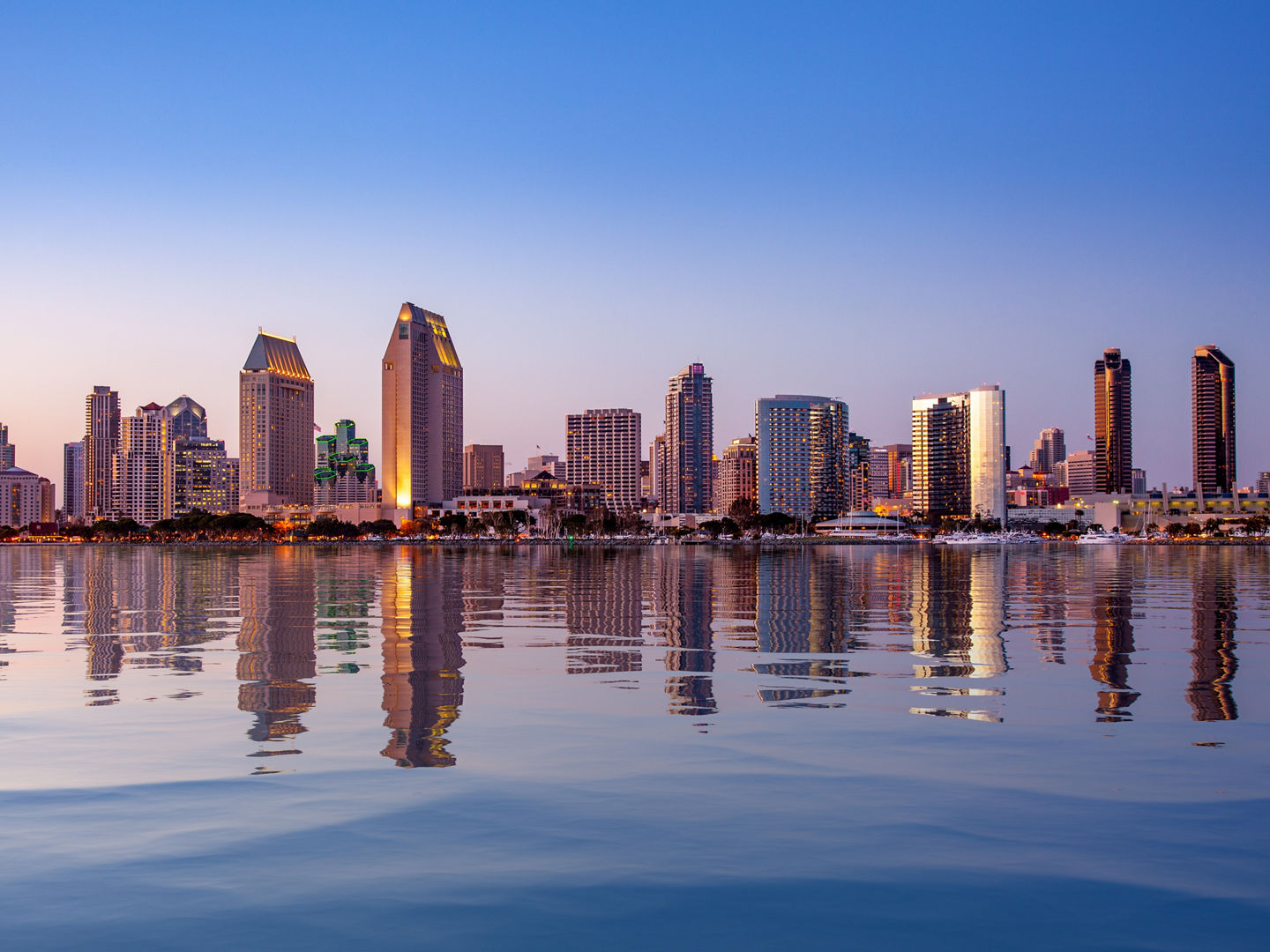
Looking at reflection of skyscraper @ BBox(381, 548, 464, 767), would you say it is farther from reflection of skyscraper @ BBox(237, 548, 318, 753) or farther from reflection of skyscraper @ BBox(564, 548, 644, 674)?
reflection of skyscraper @ BBox(564, 548, 644, 674)

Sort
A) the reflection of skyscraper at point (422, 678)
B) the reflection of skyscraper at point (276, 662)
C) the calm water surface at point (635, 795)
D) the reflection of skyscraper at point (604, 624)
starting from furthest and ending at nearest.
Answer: the reflection of skyscraper at point (604, 624) → the reflection of skyscraper at point (276, 662) → the reflection of skyscraper at point (422, 678) → the calm water surface at point (635, 795)

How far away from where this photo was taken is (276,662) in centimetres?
2719

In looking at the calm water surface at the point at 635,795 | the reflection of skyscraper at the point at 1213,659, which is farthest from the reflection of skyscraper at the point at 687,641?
the reflection of skyscraper at the point at 1213,659

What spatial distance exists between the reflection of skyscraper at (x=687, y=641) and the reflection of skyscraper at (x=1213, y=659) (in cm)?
935

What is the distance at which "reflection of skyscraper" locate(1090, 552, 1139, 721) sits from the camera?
20531 millimetres

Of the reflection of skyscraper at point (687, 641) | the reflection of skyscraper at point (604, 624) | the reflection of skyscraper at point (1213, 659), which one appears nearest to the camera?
the reflection of skyscraper at point (1213, 659)

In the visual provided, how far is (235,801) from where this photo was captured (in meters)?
13.1

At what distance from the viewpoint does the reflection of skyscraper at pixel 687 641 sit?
21156 millimetres

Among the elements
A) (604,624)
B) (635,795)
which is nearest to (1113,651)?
(604,624)

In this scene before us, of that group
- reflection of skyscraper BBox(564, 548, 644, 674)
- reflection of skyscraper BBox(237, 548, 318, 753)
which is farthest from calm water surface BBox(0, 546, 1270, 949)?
reflection of skyscraper BBox(564, 548, 644, 674)

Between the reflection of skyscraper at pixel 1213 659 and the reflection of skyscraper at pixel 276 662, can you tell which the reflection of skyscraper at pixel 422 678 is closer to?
the reflection of skyscraper at pixel 276 662

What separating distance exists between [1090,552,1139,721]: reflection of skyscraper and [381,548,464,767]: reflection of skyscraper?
12.1 meters

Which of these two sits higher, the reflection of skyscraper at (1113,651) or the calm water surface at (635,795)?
the calm water surface at (635,795)

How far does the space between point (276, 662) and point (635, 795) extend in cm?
1670
